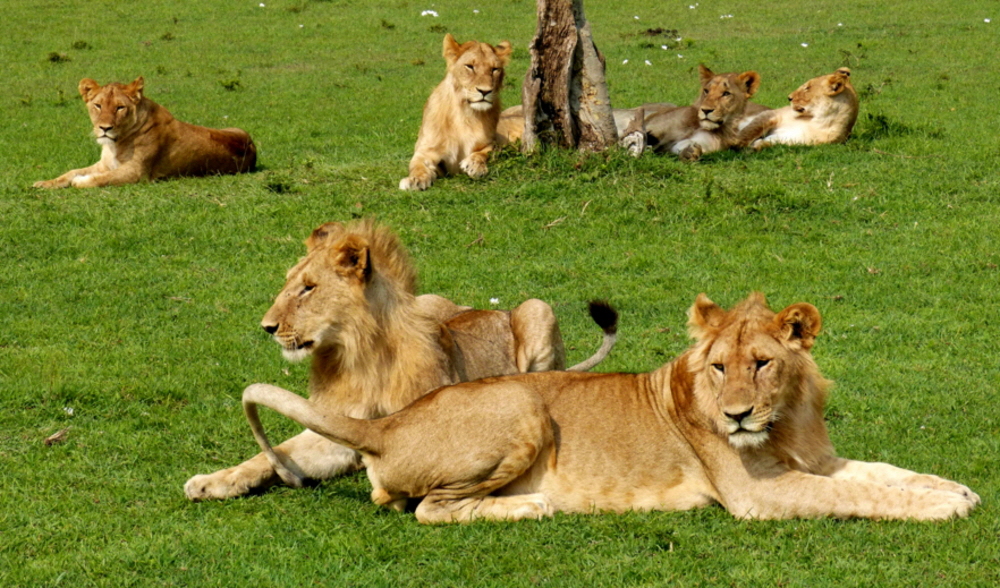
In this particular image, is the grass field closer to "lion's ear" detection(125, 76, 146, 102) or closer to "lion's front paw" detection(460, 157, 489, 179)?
"lion's front paw" detection(460, 157, 489, 179)

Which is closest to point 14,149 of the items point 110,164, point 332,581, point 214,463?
point 110,164

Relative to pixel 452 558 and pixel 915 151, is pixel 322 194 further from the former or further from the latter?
pixel 452 558

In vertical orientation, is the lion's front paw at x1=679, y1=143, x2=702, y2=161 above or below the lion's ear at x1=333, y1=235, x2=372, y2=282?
below

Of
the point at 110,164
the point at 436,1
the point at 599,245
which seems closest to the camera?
the point at 599,245

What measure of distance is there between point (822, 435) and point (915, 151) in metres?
6.85

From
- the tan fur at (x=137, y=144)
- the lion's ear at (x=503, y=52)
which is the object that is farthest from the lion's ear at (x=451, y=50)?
the tan fur at (x=137, y=144)

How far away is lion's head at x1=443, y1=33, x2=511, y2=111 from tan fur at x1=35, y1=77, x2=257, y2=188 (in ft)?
7.29

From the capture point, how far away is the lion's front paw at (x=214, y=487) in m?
4.92

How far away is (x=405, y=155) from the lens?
464 inches

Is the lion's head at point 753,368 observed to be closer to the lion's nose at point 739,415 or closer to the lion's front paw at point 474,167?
the lion's nose at point 739,415

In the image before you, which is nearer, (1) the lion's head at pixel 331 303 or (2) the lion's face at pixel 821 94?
(1) the lion's head at pixel 331 303

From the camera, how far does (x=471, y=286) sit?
26.4 ft

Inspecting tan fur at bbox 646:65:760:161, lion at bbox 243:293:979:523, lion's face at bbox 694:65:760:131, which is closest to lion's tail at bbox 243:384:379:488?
lion at bbox 243:293:979:523

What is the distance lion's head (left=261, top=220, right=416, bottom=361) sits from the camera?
493 centimetres
